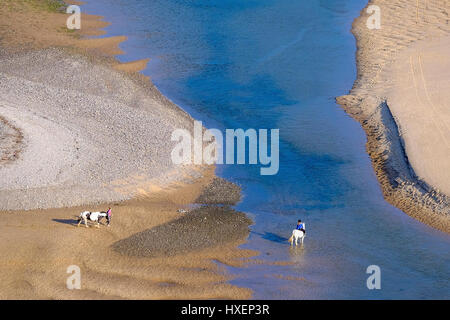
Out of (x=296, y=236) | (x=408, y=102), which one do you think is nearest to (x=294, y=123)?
(x=408, y=102)

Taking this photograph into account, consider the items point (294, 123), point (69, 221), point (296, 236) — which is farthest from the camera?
point (294, 123)

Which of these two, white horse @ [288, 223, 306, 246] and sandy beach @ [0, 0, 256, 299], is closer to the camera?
sandy beach @ [0, 0, 256, 299]

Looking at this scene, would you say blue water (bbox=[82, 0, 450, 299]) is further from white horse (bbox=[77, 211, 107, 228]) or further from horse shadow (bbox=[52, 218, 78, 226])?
horse shadow (bbox=[52, 218, 78, 226])

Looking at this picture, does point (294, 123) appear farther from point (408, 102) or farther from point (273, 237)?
point (273, 237)

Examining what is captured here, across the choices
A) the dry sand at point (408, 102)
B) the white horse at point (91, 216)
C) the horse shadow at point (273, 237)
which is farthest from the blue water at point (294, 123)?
→ the white horse at point (91, 216)

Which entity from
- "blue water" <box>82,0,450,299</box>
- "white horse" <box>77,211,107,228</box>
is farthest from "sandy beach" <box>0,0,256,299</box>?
"blue water" <box>82,0,450,299</box>

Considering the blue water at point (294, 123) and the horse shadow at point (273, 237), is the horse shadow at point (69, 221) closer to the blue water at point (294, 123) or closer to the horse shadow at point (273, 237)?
the blue water at point (294, 123)

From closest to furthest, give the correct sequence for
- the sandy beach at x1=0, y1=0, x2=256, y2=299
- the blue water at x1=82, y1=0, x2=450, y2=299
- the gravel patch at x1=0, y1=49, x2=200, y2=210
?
the sandy beach at x1=0, y1=0, x2=256, y2=299 < the blue water at x1=82, y1=0, x2=450, y2=299 < the gravel patch at x1=0, y1=49, x2=200, y2=210

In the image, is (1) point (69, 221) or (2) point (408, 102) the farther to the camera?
(2) point (408, 102)
